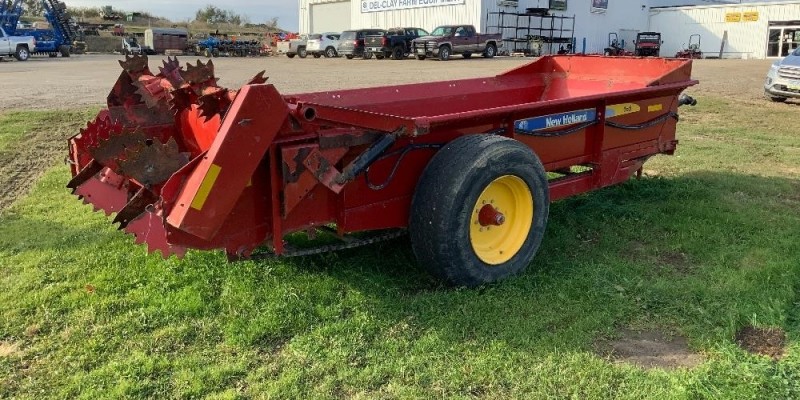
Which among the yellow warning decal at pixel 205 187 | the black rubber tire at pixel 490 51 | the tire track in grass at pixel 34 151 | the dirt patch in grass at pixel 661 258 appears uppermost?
the black rubber tire at pixel 490 51

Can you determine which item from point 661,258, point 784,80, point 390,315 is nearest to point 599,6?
point 784,80

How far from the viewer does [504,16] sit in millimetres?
41312

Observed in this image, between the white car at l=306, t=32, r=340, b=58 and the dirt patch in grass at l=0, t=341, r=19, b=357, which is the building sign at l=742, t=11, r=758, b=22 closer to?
the white car at l=306, t=32, r=340, b=58

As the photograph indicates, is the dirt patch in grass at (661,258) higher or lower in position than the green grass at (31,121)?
lower

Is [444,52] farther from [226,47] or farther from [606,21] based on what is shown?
[606,21]

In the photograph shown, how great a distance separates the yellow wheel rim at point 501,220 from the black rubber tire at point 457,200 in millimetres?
123

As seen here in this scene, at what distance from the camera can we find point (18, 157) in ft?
26.6

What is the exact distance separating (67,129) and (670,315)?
8.94 meters

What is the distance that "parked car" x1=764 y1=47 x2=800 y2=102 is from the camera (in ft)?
45.5

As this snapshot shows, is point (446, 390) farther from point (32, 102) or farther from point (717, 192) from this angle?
point (32, 102)

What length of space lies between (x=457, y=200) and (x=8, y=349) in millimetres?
2515

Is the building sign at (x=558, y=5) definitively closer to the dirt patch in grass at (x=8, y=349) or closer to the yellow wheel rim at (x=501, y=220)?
the yellow wheel rim at (x=501, y=220)

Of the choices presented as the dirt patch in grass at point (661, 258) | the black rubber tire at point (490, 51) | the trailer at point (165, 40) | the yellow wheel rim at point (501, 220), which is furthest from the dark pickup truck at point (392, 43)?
the yellow wheel rim at point (501, 220)

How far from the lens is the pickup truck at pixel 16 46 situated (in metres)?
32.7
